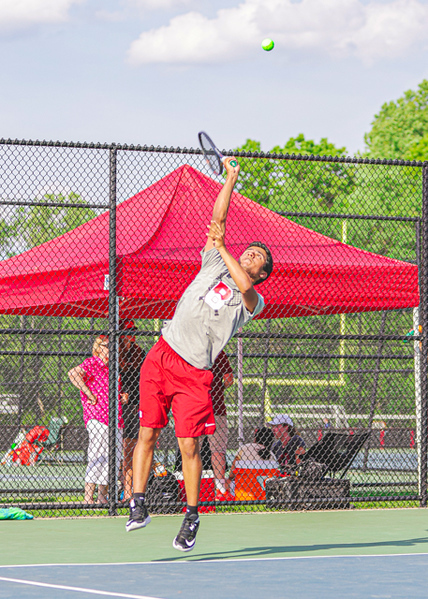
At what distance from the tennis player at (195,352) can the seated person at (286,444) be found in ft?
12.7

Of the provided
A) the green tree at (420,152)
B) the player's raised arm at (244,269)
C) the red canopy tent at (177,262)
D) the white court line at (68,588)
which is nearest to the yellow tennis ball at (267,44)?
the red canopy tent at (177,262)

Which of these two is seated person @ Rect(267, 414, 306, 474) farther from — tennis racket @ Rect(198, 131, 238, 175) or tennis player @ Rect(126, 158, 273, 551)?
tennis player @ Rect(126, 158, 273, 551)

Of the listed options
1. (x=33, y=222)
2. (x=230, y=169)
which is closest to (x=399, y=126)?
(x=33, y=222)

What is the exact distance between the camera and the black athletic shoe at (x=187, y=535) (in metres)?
5.43

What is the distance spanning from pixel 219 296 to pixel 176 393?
2.19ft

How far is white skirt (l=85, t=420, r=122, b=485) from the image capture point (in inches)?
328

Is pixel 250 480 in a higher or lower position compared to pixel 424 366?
lower

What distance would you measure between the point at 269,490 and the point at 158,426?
10.7 feet

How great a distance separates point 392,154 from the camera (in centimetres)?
3881

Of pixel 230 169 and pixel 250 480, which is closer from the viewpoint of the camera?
pixel 230 169

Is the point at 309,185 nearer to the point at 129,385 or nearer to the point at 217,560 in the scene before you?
the point at 129,385

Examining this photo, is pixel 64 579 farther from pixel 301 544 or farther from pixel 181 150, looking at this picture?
pixel 181 150

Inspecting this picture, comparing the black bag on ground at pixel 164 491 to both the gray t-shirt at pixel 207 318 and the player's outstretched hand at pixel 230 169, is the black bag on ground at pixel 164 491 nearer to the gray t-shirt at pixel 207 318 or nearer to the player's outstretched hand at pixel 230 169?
the gray t-shirt at pixel 207 318

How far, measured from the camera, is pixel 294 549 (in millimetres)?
6094
